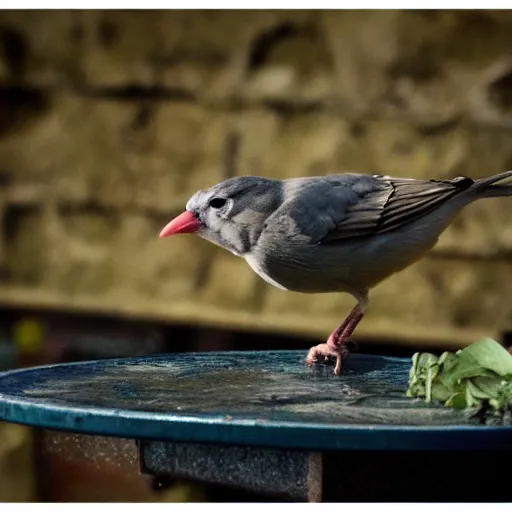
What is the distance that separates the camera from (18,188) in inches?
209

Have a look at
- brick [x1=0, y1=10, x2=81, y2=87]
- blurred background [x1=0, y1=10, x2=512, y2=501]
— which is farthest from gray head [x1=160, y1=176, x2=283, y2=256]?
brick [x1=0, y1=10, x2=81, y2=87]

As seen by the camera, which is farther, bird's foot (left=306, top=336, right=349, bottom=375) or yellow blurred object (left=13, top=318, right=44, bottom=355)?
yellow blurred object (left=13, top=318, right=44, bottom=355)

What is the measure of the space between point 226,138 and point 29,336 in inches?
50.4

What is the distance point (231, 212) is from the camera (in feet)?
10.4

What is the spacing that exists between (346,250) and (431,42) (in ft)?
5.70

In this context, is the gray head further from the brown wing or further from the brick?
the brick

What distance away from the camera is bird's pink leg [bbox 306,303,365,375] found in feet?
10.2

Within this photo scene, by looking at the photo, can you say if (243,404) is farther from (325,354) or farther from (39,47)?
(39,47)

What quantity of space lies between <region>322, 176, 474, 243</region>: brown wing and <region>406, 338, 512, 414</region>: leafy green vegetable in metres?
0.59

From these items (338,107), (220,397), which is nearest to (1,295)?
(338,107)

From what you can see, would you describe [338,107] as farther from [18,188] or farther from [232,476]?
[232,476]

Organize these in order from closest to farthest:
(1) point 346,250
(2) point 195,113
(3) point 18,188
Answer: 1. (1) point 346,250
2. (2) point 195,113
3. (3) point 18,188

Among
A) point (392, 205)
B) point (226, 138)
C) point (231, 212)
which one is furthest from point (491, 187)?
point (226, 138)

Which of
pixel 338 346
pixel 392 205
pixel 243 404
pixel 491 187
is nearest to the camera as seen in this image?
pixel 243 404
